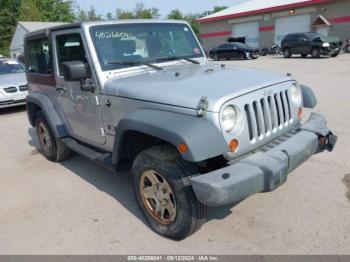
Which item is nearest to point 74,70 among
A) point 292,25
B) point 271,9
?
point 292,25

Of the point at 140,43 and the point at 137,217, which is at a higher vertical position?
the point at 140,43

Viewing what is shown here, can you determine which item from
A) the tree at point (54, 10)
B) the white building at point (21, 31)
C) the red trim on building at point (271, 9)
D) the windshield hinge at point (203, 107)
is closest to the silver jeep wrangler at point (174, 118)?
the windshield hinge at point (203, 107)

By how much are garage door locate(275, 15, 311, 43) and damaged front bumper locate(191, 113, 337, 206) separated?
31.0 metres

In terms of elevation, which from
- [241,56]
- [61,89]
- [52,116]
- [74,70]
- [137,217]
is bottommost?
[137,217]

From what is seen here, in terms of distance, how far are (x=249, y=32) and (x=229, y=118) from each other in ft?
117

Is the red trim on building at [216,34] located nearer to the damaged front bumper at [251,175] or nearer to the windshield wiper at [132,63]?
the windshield wiper at [132,63]

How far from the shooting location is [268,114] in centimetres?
325

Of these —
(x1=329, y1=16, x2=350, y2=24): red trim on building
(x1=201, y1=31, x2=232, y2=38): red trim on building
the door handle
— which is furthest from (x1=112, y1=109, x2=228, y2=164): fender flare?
(x1=201, y1=31, x2=232, y2=38): red trim on building

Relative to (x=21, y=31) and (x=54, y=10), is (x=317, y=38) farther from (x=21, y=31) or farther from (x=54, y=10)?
(x=54, y=10)

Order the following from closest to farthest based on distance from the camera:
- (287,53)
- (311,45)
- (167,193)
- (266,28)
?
1. (167,193)
2. (311,45)
3. (287,53)
4. (266,28)

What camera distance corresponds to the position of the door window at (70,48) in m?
4.06

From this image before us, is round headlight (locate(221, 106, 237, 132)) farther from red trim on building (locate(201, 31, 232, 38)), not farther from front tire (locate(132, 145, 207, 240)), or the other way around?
red trim on building (locate(201, 31, 232, 38))

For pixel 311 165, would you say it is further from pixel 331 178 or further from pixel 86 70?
pixel 86 70

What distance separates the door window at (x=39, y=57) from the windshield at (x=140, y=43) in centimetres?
138
